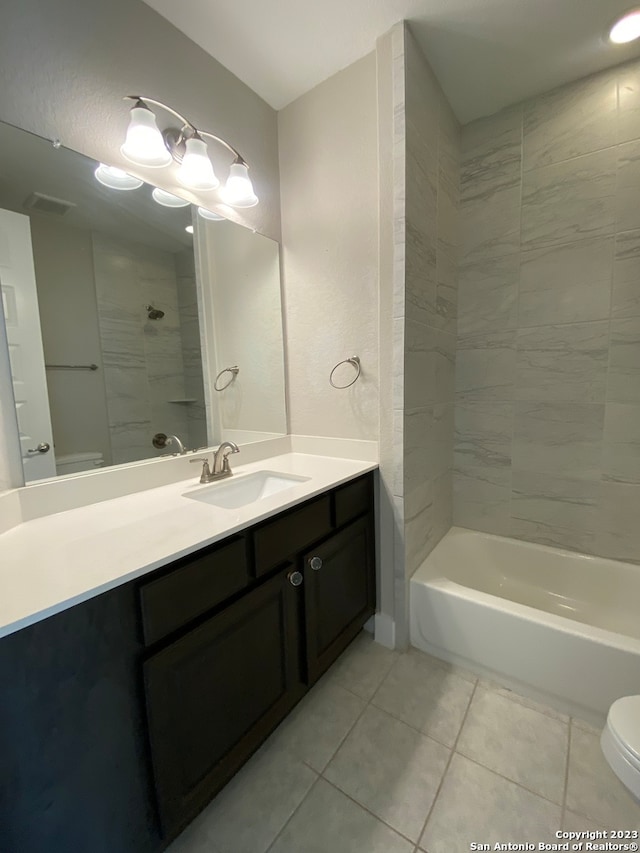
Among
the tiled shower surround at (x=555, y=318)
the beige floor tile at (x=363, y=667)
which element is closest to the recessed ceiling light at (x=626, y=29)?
the tiled shower surround at (x=555, y=318)

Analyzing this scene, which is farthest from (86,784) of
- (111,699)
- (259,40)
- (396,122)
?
(259,40)

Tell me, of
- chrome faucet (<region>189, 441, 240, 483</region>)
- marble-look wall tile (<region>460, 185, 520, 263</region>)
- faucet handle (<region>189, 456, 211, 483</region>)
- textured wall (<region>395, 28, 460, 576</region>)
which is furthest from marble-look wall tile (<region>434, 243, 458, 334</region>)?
faucet handle (<region>189, 456, 211, 483</region>)

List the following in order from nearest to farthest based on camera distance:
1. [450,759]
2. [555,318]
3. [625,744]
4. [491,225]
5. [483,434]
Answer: [625,744], [450,759], [555,318], [491,225], [483,434]

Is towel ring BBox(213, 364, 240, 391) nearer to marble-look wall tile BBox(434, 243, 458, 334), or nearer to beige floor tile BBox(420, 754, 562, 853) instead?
marble-look wall tile BBox(434, 243, 458, 334)

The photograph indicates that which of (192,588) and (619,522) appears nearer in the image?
(192,588)

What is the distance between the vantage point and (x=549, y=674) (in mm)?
1257

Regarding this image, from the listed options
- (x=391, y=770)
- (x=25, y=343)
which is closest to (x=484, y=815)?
(x=391, y=770)

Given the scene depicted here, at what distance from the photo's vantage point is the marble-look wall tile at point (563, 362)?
160 centimetres

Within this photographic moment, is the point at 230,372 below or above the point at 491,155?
below

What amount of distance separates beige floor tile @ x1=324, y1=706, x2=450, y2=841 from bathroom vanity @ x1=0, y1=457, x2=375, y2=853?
0.80 feet

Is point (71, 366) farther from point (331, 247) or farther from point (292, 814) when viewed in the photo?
point (292, 814)

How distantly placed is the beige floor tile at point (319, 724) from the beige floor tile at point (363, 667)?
40mm

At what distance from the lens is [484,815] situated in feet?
3.15

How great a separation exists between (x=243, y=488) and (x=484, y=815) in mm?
1226
